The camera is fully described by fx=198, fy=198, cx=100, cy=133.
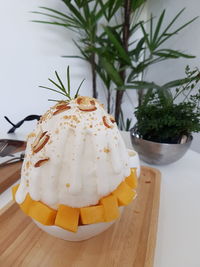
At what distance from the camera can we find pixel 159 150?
0.57 metres

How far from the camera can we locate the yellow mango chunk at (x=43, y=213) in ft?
0.98

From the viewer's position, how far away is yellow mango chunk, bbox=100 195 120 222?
0.31 m

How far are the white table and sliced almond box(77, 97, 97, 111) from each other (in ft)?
0.89

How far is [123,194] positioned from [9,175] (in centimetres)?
33

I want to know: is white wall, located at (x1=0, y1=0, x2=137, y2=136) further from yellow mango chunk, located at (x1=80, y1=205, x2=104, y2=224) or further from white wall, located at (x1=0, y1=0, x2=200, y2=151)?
yellow mango chunk, located at (x1=80, y1=205, x2=104, y2=224)

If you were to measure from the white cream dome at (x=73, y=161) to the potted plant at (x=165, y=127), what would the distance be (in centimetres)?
28

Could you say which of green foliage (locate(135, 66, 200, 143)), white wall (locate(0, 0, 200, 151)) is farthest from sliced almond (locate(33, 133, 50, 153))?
white wall (locate(0, 0, 200, 151))

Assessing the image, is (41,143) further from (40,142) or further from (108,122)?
(108,122)

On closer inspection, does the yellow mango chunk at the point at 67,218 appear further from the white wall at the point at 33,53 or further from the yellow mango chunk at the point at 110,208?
the white wall at the point at 33,53

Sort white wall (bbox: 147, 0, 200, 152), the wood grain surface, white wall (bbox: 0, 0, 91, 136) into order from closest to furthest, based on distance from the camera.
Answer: the wood grain surface → white wall (bbox: 0, 0, 91, 136) → white wall (bbox: 147, 0, 200, 152)

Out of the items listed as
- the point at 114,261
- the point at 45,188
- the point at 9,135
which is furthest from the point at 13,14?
the point at 114,261

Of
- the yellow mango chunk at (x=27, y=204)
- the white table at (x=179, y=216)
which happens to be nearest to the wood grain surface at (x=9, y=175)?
the white table at (x=179, y=216)

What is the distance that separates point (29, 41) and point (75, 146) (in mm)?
1027

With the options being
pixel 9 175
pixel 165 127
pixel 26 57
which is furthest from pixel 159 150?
pixel 26 57
